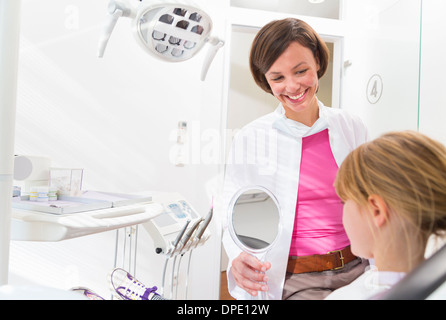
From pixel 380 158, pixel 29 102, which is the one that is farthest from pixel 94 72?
pixel 380 158

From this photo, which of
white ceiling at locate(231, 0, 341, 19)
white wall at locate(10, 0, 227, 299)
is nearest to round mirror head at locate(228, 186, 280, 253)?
white wall at locate(10, 0, 227, 299)

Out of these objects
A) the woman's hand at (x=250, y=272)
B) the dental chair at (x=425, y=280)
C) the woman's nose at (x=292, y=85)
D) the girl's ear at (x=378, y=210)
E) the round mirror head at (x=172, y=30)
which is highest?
the round mirror head at (x=172, y=30)

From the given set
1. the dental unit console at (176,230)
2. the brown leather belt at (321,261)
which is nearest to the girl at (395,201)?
the brown leather belt at (321,261)

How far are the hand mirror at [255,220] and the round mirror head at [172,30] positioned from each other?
1.40 ft

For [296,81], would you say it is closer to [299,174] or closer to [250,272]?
[299,174]

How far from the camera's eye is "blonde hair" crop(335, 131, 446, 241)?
0.58 meters

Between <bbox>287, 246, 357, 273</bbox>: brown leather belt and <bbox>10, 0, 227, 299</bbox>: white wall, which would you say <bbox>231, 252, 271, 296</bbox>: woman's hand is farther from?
<bbox>10, 0, 227, 299</bbox>: white wall

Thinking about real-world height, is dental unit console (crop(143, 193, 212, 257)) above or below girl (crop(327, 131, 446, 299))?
below

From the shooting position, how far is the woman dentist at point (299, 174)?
897 mm

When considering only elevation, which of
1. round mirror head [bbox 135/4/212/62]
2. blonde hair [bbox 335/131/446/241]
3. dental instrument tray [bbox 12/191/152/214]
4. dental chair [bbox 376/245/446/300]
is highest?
round mirror head [bbox 135/4/212/62]

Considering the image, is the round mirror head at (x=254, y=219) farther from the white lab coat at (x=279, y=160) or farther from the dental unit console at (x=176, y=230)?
the dental unit console at (x=176, y=230)

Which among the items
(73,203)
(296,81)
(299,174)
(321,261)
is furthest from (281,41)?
(73,203)

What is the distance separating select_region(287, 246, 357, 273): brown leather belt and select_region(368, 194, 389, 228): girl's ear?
0.31 m
